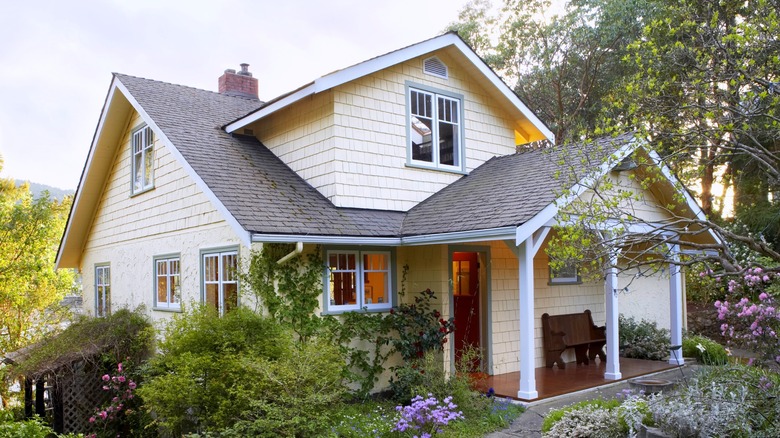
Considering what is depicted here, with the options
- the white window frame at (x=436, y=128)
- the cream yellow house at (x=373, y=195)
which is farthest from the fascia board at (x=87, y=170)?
the white window frame at (x=436, y=128)

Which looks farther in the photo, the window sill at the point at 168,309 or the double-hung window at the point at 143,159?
the double-hung window at the point at 143,159

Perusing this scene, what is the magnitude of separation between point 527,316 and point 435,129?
14.8 feet

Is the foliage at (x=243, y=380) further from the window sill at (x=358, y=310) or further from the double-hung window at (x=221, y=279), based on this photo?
the double-hung window at (x=221, y=279)

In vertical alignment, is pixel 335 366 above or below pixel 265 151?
below

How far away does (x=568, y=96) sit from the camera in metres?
22.8

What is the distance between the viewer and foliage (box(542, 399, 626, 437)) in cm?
639

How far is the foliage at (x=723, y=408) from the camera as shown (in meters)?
5.54

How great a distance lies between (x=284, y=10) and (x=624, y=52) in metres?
11.8

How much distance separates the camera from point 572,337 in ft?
37.4

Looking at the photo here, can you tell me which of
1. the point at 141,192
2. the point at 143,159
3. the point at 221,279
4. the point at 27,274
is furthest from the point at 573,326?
the point at 27,274

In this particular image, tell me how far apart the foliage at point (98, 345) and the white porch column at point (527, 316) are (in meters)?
7.00

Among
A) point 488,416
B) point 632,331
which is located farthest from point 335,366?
point 632,331

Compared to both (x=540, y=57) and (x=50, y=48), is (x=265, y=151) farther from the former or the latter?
(x=50, y=48)

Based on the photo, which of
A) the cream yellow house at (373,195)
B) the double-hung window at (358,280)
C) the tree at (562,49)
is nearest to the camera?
the cream yellow house at (373,195)
